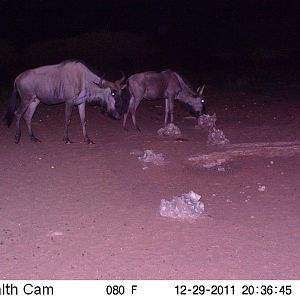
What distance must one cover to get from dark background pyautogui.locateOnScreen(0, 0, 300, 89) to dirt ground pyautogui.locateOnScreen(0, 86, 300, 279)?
513 inches

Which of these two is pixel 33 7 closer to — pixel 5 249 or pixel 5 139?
pixel 5 139

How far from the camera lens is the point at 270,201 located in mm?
7613

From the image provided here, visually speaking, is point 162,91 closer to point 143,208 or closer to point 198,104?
point 198,104

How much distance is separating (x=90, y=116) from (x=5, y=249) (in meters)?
9.59

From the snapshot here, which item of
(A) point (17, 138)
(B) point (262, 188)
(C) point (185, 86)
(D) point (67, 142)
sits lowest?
(B) point (262, 188)

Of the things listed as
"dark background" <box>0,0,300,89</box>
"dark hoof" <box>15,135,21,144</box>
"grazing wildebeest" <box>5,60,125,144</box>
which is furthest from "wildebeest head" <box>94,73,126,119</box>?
"dark background" <box>0,0,300,89</box>

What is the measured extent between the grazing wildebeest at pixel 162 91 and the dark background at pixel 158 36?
9350 millimetres

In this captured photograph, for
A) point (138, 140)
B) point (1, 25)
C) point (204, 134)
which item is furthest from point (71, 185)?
point (1, 25)

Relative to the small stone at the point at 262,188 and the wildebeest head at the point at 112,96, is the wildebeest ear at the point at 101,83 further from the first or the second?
the small stone at the point at 262,188

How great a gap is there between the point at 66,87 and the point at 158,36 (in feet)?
108

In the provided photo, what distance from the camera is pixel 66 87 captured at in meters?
11.8

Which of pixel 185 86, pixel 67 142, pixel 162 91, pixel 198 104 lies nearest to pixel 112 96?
pixel 67 142

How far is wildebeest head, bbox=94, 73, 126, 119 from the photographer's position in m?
11.9

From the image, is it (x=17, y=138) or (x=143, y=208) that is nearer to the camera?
(x=143, y=208)
